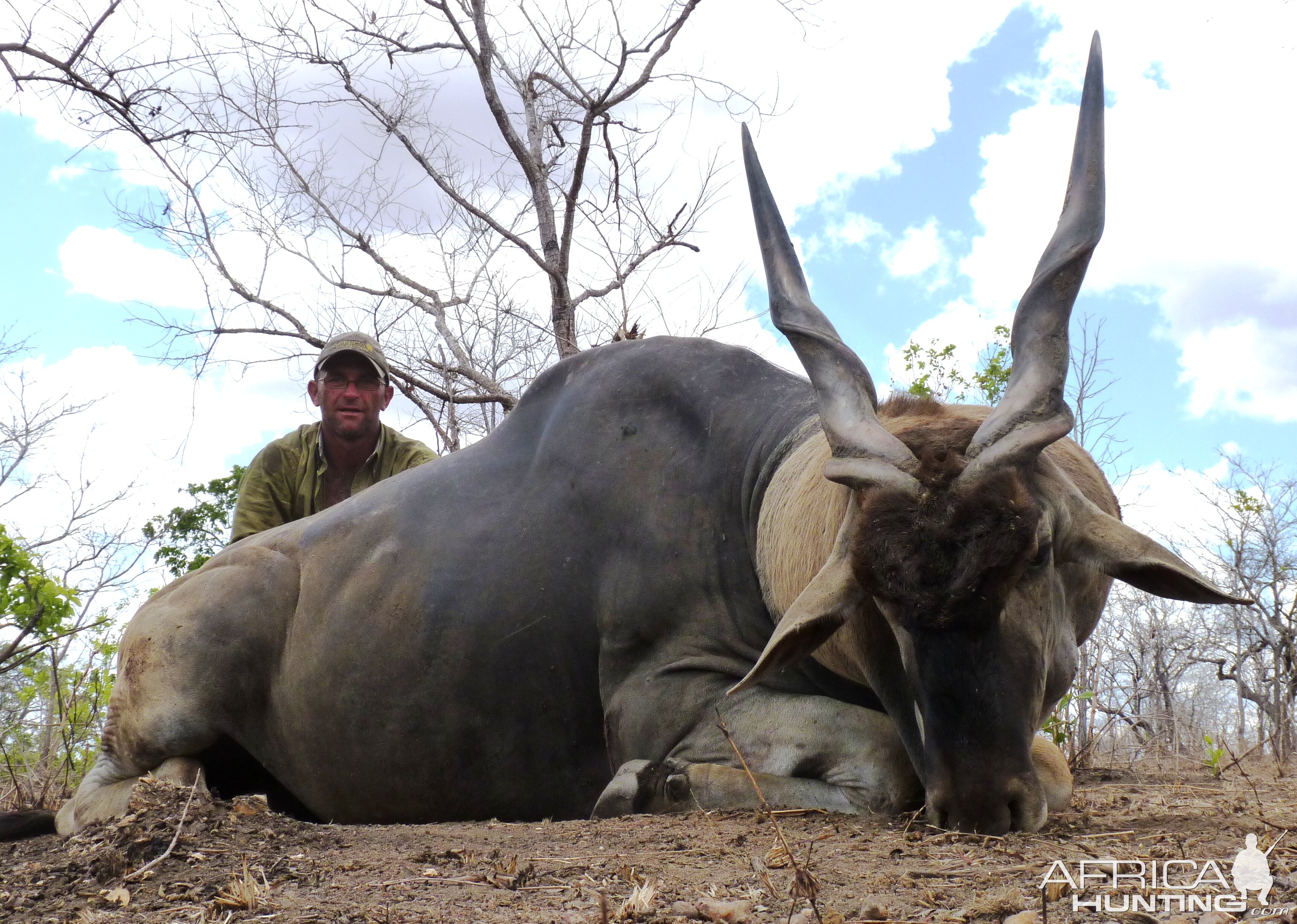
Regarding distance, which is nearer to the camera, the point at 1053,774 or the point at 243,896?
the point at 243,896

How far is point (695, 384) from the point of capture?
4371 millimetres

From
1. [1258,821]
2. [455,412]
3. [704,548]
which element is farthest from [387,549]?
[455,412]

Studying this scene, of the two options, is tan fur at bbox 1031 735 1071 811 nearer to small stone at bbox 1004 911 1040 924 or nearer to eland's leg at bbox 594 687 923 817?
eland's leg at bbox 594 687 923 817

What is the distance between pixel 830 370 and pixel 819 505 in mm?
395

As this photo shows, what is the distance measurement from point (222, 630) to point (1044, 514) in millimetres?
3300

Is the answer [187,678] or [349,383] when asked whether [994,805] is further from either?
[349,383]

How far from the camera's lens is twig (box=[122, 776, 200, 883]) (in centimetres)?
268

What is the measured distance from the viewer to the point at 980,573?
8.84 feet

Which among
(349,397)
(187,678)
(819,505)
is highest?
(349,397)

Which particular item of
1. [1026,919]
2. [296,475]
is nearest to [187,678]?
[296,475]

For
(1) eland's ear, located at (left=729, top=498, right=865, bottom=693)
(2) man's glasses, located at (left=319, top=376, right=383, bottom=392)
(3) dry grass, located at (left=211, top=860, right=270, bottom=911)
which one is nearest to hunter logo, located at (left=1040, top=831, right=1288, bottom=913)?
(1) eland's ear, located at (left=729, top=498, right=865, bottom=693)

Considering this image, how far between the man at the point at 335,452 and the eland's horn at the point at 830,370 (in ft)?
11.9

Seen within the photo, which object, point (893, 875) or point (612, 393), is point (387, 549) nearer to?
point (612, 393)

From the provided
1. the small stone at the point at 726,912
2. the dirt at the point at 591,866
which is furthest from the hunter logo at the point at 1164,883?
the small stone at the point at 726,912
